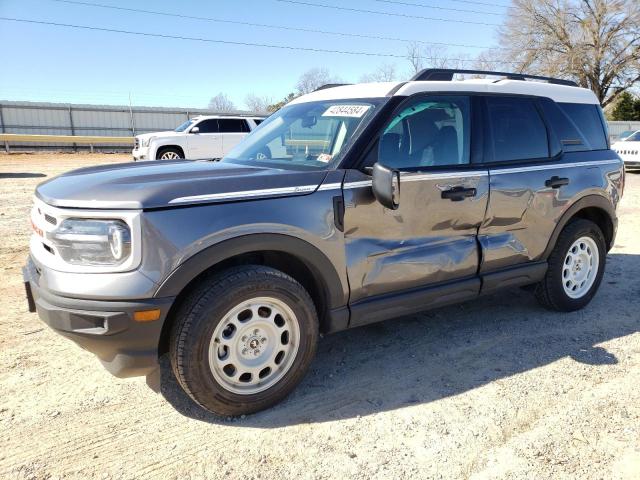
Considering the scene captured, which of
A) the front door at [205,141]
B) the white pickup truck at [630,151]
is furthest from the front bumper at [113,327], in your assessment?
the white pickup truck at [630,151]

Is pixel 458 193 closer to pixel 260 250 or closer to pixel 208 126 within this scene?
pixel 260 250

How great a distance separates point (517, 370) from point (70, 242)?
290 centimetres

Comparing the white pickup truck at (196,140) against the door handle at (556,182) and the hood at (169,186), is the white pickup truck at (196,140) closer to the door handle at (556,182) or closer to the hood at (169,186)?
the door handle at (556,182)

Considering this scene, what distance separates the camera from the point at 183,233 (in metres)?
2.54

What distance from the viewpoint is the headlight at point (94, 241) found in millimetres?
2467

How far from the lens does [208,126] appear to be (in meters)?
16.0

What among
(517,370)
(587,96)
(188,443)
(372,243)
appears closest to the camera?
(188,443)

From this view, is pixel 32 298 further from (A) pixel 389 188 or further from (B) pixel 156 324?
(A) pixel 389 188

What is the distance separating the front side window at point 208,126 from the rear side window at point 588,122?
13099mm

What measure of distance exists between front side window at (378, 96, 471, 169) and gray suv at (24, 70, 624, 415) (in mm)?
12

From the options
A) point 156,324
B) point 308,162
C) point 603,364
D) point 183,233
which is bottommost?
point 603,364

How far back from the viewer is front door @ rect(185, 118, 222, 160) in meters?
15.6

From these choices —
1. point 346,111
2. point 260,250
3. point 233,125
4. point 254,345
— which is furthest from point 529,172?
point 233,125

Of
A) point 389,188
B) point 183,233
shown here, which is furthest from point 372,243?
point 183,233
